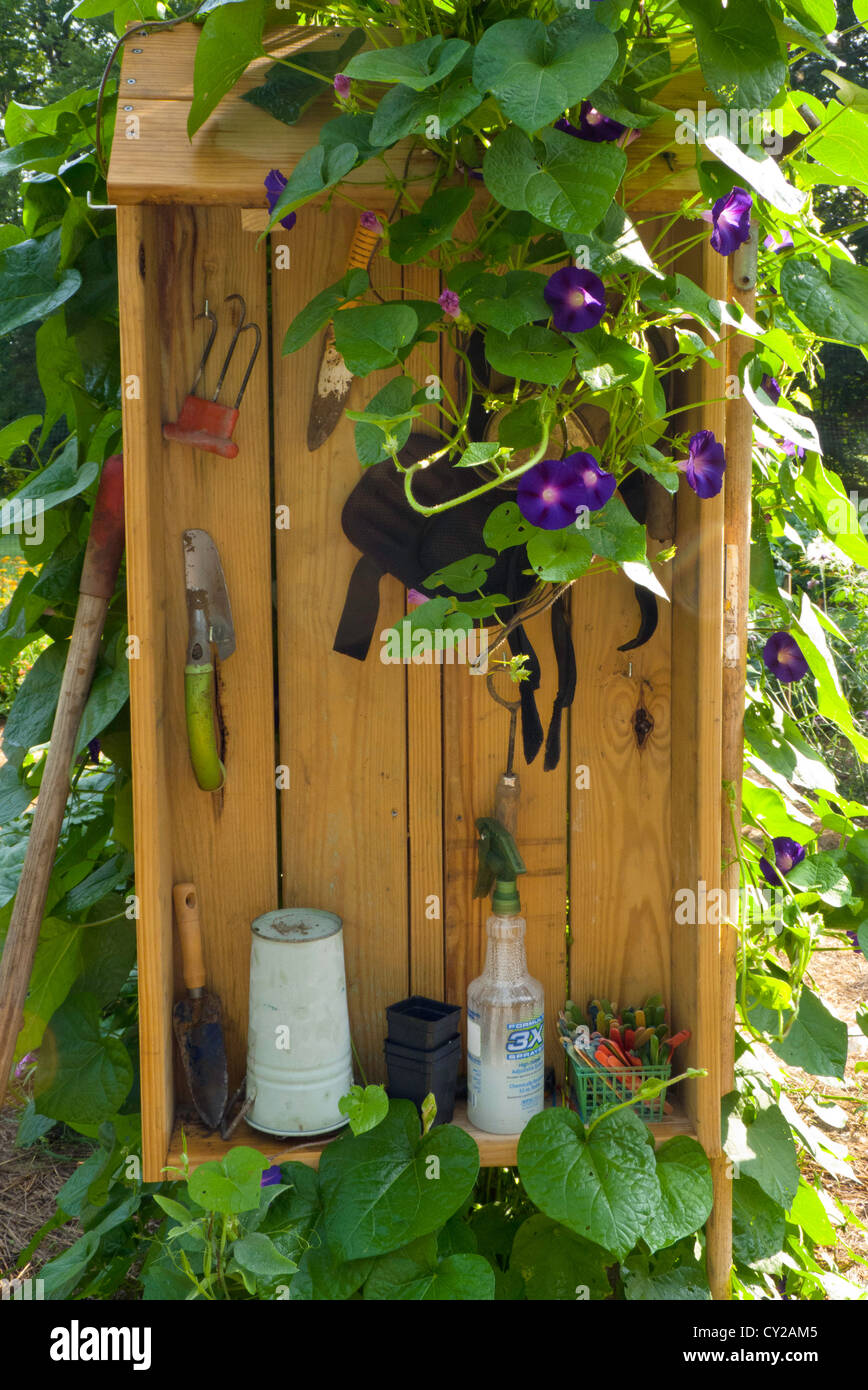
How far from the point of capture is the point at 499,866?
1335mm

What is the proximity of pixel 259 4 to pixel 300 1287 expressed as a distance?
1319mm

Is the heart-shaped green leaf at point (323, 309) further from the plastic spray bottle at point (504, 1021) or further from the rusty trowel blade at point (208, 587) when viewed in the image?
the plastic spray bottle at point (504, 1021)

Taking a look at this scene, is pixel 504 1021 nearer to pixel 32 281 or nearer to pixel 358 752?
pixel 358 752

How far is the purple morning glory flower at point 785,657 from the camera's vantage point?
4.80 feet

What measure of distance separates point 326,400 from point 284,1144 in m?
0.89

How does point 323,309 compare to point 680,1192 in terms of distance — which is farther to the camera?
point 680,1192

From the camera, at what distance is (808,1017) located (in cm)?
139

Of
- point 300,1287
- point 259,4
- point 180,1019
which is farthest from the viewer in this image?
point 180,1019

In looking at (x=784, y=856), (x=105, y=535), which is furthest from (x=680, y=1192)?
(x=105, y=535)

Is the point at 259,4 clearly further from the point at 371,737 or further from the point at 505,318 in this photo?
the point at 371,737

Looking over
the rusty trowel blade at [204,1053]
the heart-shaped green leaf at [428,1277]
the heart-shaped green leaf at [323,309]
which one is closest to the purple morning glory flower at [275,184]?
the heart-shaped green leaf at [323,309]

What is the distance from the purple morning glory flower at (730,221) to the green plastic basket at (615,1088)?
3.03 feet
